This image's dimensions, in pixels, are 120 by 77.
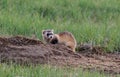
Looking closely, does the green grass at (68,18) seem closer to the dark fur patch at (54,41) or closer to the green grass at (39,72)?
the dark fur patch at (54,41)

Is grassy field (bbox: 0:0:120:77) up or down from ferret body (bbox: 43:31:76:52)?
up

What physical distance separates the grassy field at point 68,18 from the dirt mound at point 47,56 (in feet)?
4.15

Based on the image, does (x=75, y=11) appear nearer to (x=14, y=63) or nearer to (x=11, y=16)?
(x=11, y=16)

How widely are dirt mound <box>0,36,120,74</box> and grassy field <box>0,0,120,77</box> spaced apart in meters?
1.27

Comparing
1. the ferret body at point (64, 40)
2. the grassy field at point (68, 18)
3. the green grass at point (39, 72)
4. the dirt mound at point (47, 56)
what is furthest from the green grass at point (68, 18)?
the green grass at point (39, 72)

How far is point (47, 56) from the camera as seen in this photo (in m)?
8.30

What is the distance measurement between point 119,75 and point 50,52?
1.45m

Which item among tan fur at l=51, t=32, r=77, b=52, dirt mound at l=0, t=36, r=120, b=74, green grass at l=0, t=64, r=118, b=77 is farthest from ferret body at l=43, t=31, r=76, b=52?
green grass at l=0, t=64, r=118, b=77

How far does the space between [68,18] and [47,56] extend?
13.9 ft

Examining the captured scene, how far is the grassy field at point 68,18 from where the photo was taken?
10516 mm

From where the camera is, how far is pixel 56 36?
30.3 feet

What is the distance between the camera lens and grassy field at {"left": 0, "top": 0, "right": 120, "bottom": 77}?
10516 millimetres

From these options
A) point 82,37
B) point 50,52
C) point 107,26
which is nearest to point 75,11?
point 107,26

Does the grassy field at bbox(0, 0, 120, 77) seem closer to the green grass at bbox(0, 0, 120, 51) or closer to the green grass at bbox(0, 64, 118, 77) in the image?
the green grass at bbox(0, 0, 120, 51)
